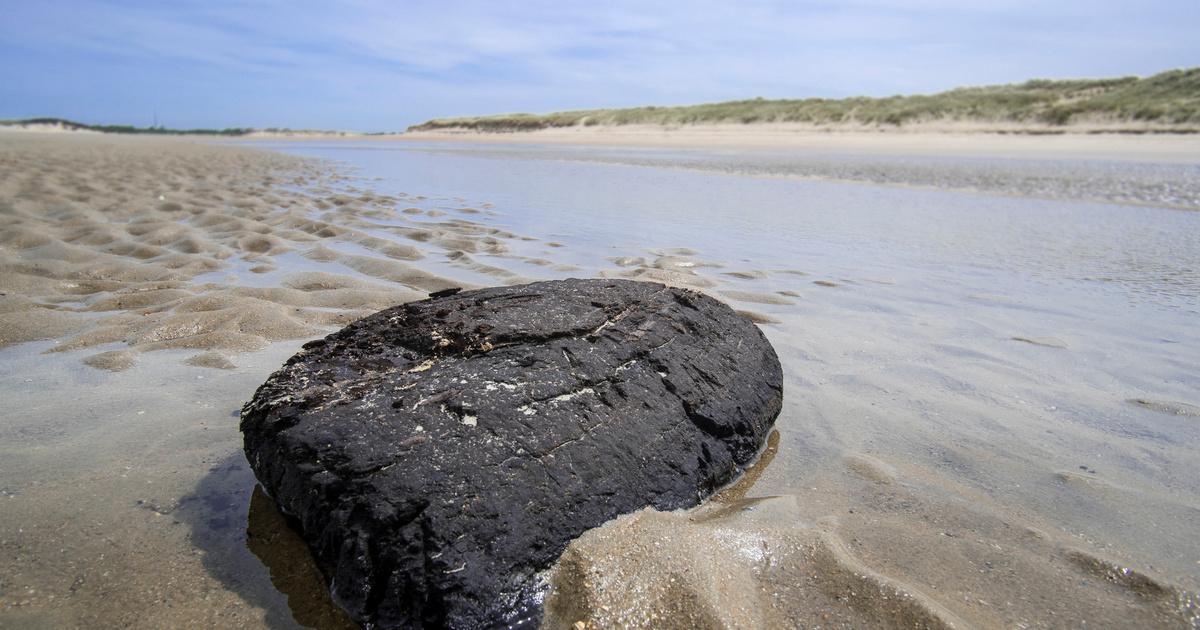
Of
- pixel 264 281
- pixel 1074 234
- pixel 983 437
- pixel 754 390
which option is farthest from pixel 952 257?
pixel 264 281

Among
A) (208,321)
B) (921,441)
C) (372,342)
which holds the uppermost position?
(372,342)

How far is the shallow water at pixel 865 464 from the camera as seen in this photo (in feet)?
3.98

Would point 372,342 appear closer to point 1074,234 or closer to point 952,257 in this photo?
point 952,257

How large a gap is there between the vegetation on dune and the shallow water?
2038cm

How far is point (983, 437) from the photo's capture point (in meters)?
1.88

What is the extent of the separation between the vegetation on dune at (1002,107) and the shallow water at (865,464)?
20379 millimetres

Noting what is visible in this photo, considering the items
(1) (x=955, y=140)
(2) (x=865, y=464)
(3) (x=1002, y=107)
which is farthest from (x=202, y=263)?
(3) (x=1002, y=107)

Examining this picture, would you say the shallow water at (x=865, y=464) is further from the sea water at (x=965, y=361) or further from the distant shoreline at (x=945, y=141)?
the distant shoreline at (x=945, y=141)

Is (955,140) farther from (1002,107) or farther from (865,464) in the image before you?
(865,464)

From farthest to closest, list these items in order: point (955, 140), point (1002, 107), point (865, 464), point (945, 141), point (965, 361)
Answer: point (1002, 107), point (955, 140), point (945, 141), point (965, 361), point (865, 464)

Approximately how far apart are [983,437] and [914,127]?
77.7 feet

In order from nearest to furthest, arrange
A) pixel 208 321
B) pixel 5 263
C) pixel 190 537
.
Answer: pixel 190 537, pixel 208 321, pixel 5 263

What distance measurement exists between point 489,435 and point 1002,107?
26518mm

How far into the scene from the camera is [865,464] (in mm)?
1746
